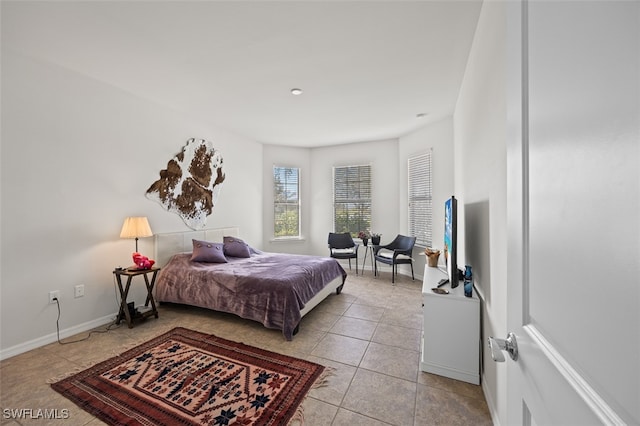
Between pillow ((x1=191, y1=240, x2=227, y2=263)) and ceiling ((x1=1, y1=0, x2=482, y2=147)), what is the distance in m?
2.00

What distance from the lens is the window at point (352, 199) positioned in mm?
5773

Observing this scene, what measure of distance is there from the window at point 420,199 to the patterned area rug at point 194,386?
3.36 meters

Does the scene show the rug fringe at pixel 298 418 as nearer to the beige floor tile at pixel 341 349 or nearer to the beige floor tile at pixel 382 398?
the beige floor tile at pixel 382 398

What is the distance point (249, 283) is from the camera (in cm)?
294

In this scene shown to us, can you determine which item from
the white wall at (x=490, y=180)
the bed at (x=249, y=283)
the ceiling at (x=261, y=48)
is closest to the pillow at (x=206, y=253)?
the bed at (x=249, y=283)

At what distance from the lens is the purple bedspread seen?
2.74 m

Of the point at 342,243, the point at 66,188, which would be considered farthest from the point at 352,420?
the point at 342,243

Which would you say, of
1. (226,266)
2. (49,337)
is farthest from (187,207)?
(49,337)

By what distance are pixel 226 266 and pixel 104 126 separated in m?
2.22

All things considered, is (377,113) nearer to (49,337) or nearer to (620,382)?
(620,382)

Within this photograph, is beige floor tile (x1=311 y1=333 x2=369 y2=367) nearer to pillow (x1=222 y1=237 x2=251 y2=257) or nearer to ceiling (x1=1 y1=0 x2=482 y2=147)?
pillow (x1=222 y1=237 x2=251 y2=257)

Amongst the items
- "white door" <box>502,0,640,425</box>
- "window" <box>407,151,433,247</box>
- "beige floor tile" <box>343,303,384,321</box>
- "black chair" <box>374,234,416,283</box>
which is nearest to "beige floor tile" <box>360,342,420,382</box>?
"beige floor tile" <box>343,303,384,321</box>

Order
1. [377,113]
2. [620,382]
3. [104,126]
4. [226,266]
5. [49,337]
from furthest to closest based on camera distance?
1. [377,113]
2. [226,266]
3. [104,126]
4. [49,337]
5. [620,382]

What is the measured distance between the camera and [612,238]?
15.5 inches
